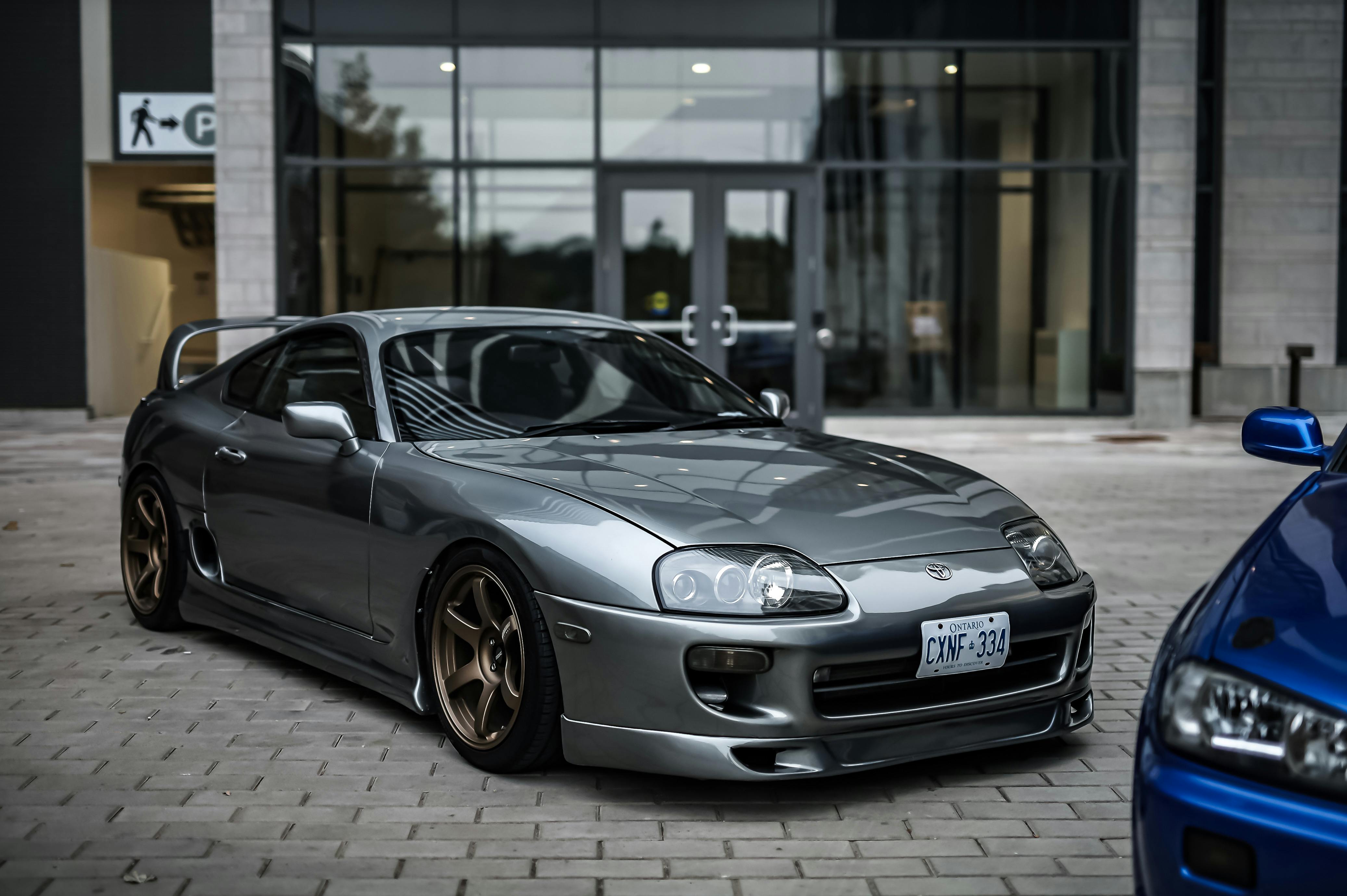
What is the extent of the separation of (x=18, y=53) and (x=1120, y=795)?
18.6 m

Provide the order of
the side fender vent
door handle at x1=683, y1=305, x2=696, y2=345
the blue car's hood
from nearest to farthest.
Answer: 1. the blue car's hood
2. the side fender vent
3. door handle at x1=683, y1=305, x2=696, y2=345

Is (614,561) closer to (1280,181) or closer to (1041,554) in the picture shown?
(1041,554)

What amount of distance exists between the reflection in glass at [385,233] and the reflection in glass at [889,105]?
4708 millimetres

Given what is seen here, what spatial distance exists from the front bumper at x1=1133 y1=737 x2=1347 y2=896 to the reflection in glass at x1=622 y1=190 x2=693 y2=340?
1406 cm

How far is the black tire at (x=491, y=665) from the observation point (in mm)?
3609

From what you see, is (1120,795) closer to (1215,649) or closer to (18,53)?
(1215,649)

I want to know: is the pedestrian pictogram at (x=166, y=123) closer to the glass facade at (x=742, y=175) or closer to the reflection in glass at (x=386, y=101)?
the glass facade at (x=742, y=175)

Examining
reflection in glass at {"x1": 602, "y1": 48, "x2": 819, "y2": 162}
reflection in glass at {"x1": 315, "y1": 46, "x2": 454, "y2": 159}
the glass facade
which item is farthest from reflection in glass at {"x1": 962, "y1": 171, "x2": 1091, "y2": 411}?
reflection in glass at {"x1": 315, "y1": 46, "x2": 454, "y2": 159}

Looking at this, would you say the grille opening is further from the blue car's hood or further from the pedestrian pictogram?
the pedestrian pictogram

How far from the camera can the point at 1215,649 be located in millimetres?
2342

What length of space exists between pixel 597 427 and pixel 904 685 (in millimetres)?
1502

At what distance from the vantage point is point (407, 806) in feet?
11.7

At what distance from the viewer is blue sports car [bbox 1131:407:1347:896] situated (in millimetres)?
2102

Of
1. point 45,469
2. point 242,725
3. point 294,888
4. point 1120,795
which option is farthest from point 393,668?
point 45,469
